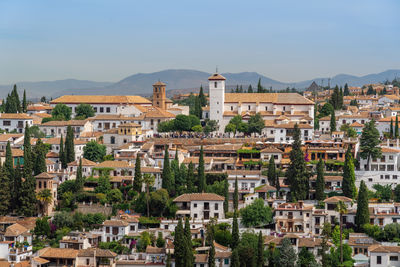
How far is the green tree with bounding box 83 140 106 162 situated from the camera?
62.3m

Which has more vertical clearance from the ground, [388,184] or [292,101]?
[292,101]

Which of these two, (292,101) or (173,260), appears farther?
(292,101)

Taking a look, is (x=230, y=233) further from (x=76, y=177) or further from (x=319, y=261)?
(x=76, y=177)

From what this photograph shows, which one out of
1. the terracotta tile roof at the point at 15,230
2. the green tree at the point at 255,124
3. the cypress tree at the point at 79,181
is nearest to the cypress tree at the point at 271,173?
the green tree at the point at 255,124

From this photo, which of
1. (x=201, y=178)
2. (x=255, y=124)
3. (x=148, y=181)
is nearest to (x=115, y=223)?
(x=148, y=181)

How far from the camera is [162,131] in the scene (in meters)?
72.3

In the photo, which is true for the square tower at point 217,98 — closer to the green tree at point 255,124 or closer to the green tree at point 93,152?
the green tree at point 255,124

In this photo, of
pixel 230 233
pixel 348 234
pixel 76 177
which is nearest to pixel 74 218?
pixel 76 177

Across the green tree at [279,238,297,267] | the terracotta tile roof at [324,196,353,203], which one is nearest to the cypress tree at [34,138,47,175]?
the green tree at [279,238,297,267]

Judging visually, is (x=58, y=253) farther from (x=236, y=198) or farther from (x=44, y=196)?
(x=236, y=198)

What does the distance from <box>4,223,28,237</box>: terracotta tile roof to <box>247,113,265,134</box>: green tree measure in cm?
2803

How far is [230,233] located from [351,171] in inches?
456

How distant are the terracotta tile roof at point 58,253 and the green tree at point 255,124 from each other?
27735 millimetres

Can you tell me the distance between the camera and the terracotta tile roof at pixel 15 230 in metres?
49.4
